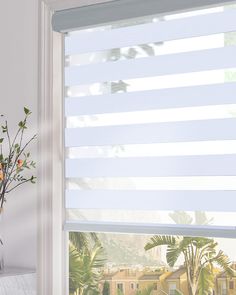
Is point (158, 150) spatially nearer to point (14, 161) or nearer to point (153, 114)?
point (153, 114)

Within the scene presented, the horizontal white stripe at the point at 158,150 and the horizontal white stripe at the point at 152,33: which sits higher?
the horizontal white stripe at the point at 152,33

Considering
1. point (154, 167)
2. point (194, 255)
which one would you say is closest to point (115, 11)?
point (154, 167)

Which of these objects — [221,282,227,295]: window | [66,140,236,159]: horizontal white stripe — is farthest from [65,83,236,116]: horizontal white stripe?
[221,282,227,295]: window

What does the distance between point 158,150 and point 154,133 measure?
8cm

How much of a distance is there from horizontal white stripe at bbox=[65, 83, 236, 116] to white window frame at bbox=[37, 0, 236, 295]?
0.31ft

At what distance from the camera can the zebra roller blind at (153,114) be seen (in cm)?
289

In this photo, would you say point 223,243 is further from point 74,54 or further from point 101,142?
point 74,54

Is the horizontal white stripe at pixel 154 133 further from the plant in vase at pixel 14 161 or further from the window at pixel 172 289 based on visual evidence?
the window at pixel 172 289

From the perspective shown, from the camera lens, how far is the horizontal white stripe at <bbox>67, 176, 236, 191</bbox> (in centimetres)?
289

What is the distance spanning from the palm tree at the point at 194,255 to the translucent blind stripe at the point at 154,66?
2.35 ft

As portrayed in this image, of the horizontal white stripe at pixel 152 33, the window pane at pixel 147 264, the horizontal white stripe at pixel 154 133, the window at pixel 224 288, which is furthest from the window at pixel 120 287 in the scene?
the horizontal white stripe at pixel 152 33

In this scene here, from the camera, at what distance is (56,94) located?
334 centimetres

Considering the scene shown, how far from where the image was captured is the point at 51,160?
10.8 ft

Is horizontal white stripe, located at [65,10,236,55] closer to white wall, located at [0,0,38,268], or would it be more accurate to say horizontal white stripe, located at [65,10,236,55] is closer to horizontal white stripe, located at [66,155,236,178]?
white wall, located at [0,0,38,268]
